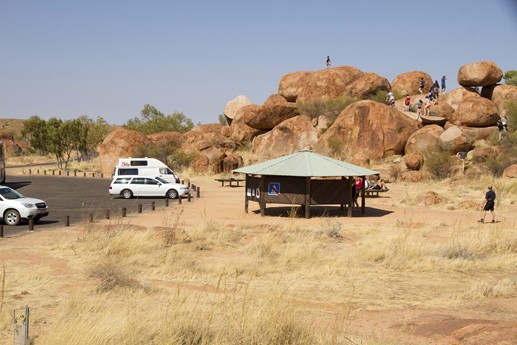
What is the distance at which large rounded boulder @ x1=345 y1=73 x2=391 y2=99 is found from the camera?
206 feet

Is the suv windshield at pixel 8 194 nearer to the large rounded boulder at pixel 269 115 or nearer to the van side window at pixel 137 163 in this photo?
the van side window at pixel 137 163

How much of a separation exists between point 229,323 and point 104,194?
2927 cm

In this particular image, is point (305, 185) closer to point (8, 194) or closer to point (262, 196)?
point (262, 196)

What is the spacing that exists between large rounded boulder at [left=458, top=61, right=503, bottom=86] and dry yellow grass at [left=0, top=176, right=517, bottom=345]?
121 feet

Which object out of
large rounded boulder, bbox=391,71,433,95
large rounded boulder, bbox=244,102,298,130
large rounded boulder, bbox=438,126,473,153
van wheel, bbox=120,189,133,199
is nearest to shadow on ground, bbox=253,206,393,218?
van wheel, bbox=120,189,133,199

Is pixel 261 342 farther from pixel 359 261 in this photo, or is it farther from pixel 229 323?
pixel 359 261

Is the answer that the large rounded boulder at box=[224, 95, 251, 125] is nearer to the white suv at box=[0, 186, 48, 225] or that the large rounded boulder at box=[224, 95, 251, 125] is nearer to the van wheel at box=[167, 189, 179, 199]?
the van wheel at box=[167, 189, 179, 199]

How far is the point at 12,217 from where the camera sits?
22531mm

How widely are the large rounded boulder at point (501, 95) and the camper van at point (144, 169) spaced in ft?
103

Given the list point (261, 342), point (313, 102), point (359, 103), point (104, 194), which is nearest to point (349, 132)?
point (359, 103)

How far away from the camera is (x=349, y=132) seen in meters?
52.8

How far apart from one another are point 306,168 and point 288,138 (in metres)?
31.9

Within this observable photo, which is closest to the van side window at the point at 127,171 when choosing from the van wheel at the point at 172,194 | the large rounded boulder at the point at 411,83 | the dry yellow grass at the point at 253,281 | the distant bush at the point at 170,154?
the van wheel at the point at 172,194

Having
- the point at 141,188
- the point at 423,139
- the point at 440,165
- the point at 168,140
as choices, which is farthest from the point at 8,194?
A: the point at 168,140
